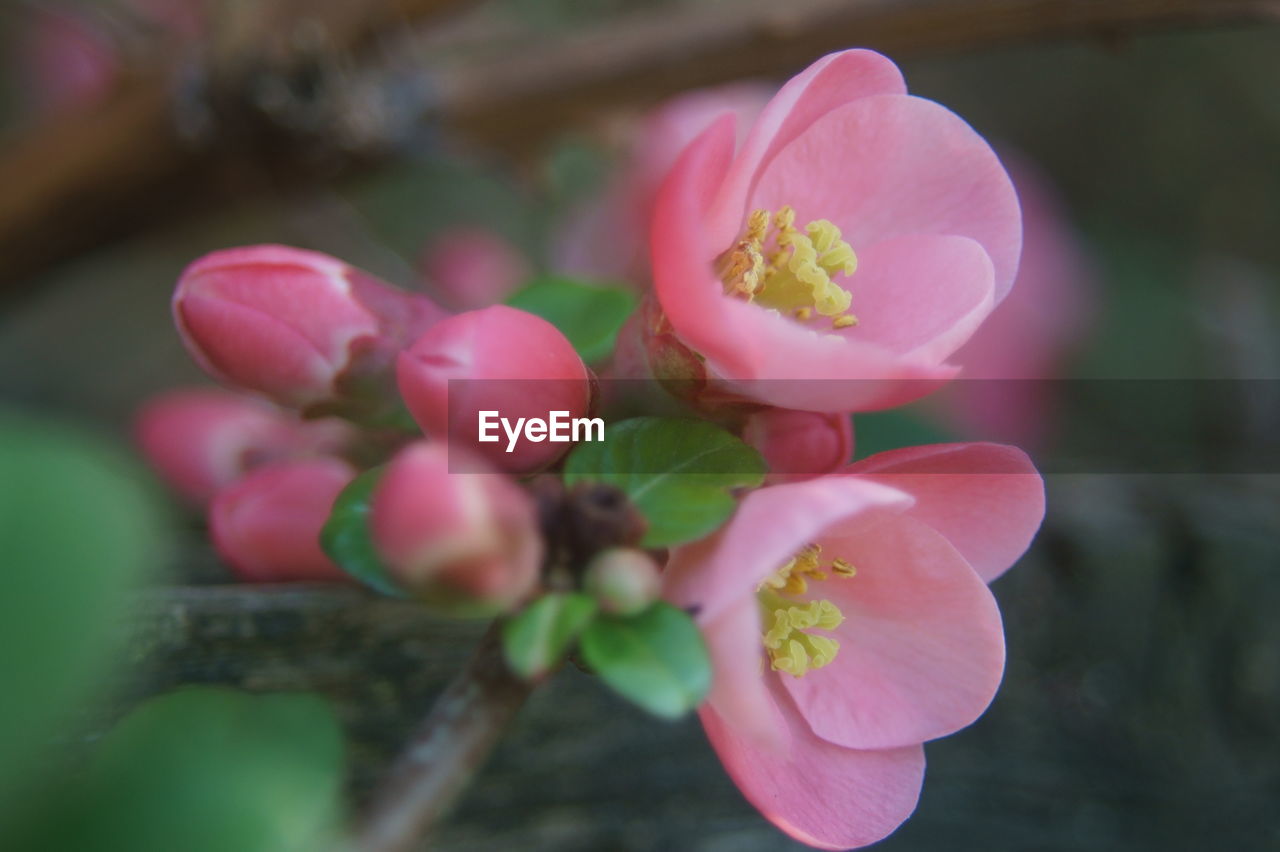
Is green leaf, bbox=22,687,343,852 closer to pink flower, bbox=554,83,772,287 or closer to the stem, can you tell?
the stem

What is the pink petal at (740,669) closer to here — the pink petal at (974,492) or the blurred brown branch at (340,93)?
the pink petal at (974,492)

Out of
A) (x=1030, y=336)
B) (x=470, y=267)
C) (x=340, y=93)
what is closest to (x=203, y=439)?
(x=340, y=93)

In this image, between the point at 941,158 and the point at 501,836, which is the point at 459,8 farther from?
the point at 501,836

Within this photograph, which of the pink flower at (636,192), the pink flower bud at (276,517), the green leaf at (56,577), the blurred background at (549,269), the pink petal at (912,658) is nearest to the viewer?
the green leaf at (56,577)

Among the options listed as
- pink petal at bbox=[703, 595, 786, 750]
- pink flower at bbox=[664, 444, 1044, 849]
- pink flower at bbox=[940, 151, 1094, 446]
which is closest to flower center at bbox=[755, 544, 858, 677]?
pink flower at bbox=[664, 444, 1044, 849]

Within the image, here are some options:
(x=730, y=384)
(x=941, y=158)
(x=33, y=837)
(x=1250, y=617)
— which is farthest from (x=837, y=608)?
(x=1250, y=617)

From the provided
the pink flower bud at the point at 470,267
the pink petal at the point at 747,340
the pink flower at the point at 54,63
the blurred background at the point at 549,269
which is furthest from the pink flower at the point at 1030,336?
the pink flower at the point at 54,63
